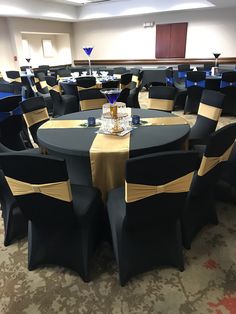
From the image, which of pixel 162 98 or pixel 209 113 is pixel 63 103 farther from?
pixel 209 113

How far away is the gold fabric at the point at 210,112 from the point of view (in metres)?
2.59

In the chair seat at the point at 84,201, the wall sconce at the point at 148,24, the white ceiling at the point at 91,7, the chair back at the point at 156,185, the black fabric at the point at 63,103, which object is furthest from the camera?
the wall sconce at the point at 148,24

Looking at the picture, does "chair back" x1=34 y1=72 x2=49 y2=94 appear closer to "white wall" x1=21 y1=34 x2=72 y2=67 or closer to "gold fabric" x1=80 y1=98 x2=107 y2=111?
"gold fabric" x1=80 y1=98 x2=107 y2=111

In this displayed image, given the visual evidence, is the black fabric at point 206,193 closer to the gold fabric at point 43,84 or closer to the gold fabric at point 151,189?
the gold fabric at point 151,189

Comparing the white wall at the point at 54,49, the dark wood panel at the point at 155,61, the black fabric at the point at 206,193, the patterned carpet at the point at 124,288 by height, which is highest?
the white wall at the point at 54,49

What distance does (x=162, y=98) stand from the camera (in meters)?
3.23

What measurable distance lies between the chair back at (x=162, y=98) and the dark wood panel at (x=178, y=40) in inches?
240

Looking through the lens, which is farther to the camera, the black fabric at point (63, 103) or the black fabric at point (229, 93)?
the black fabric at point (63, 103)

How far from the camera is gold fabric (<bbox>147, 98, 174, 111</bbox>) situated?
3182mm

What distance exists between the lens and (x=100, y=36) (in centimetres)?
974

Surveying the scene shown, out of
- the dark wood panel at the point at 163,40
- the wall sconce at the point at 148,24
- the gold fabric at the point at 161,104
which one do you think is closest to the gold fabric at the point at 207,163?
the gold fabric at the point at 161,104

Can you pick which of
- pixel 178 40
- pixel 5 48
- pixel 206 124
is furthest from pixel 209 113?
pixel 5 48

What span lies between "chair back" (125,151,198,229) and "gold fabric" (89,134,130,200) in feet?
1.32

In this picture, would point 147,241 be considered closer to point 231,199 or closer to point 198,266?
point 198,266
